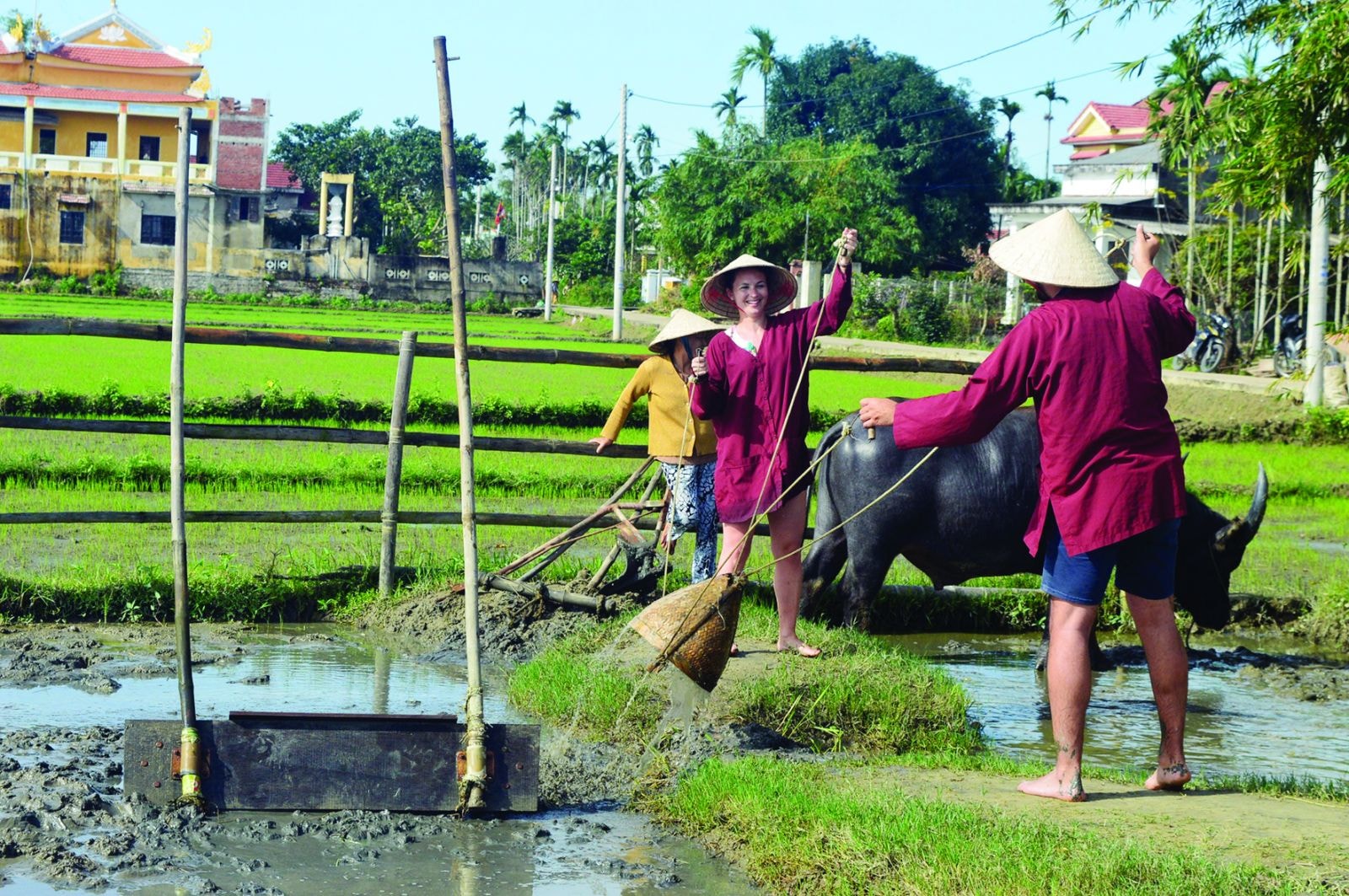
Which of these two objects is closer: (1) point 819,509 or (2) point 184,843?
(2) point 184,843

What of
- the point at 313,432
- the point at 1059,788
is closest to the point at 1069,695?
the point at 1059,788

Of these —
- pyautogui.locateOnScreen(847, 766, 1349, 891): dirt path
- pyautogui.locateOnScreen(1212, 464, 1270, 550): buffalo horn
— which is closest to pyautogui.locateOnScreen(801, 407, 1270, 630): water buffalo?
pyautogui.locateOnScreen(1212, 464, 1270, 550): buffalo horn

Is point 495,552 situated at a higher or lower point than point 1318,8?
lower

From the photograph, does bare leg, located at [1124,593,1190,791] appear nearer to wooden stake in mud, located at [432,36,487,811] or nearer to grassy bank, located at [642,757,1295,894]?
grassy bank, located at [642,757,1295,894]

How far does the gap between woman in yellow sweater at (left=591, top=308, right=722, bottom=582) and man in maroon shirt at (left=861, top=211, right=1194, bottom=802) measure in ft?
6.92

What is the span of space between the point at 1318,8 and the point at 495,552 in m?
4.77

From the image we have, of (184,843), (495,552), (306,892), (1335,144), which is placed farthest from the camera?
(495,552)

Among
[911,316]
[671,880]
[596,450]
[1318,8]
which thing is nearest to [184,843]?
[671,880]

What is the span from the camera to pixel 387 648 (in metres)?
6.71

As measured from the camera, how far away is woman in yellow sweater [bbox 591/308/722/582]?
20.7ft

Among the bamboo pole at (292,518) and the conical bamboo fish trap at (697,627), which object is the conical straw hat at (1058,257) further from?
the bamboo pole at (292,518)

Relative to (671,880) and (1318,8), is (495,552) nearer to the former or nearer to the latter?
(671,880)

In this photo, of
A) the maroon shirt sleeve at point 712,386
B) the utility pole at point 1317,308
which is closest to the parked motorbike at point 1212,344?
the utility pole at point 1317,308

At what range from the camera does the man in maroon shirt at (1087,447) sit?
4.04 meters
